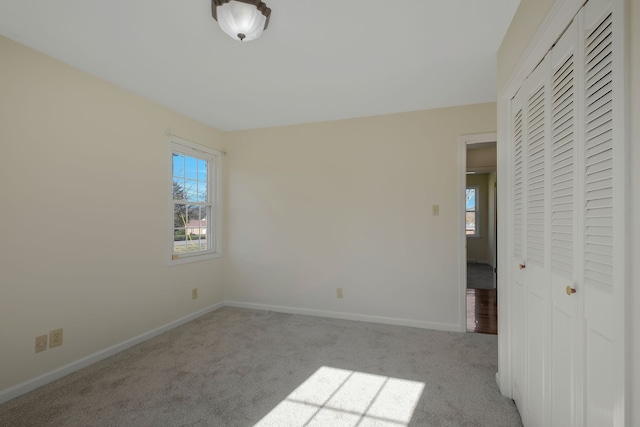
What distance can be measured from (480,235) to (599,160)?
774 centimetres

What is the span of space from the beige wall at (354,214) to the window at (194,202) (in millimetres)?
229

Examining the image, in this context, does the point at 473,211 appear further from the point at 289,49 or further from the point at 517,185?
the point at 289,49

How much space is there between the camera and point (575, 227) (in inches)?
44.8

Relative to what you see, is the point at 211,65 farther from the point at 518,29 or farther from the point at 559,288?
the point at 559,288

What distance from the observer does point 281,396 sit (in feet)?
6.88

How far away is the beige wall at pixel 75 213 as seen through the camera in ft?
6.92

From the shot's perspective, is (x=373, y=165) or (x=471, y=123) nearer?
(x=471, y=123)

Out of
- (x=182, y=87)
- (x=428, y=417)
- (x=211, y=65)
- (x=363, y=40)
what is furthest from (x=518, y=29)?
(x=182, y=87)

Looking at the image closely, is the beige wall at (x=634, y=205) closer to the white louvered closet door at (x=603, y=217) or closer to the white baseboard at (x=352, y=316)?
the white louvered closet door at (x=603, y=217)

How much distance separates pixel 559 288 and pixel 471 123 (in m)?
2.41

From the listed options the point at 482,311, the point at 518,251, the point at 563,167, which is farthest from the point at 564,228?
the point at 482,311

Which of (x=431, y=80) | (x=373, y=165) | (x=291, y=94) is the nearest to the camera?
(x=431, y=80)

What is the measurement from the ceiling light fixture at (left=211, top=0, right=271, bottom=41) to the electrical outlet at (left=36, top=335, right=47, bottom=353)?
258cm

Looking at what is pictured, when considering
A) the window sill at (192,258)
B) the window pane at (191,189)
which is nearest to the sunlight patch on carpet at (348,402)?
the window sill at (192,258)
